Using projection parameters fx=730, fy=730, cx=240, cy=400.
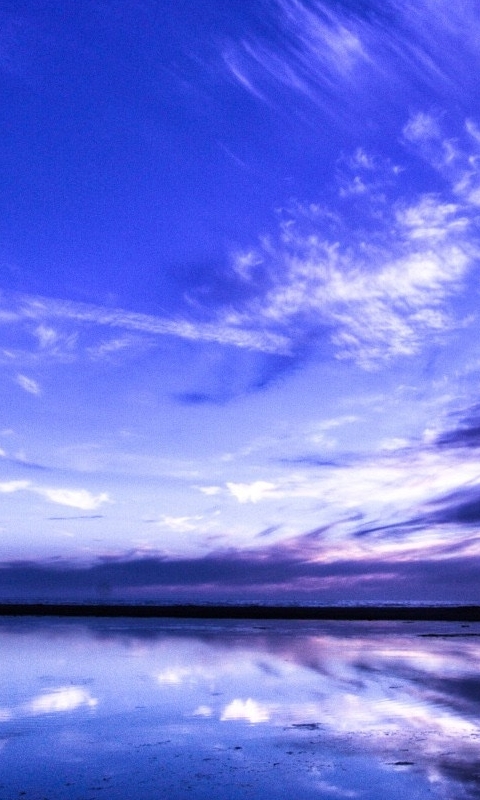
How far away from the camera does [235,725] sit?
14.8 m

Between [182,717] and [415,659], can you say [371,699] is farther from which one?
[415,659]

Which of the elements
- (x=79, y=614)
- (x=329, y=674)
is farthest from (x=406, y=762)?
(x=79, y=614)

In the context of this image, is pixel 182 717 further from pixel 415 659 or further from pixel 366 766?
pixel 415 659

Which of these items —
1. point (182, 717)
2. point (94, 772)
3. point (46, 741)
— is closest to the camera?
point (94, 772)

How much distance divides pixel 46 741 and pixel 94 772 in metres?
2.48

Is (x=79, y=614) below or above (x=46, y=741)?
above

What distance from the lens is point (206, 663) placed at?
998 inches

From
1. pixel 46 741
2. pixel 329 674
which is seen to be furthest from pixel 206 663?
pixel 46 741

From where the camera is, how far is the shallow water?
34.5 feet

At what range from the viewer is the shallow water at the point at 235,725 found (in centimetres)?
1052

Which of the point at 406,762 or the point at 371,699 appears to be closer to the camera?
the point at 406,762

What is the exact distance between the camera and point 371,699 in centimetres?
1808

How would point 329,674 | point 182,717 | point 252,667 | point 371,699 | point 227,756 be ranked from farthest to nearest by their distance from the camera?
point 252,667 → point 329,674 → point 371,699 → point 182,717 → point 227,756

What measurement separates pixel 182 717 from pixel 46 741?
336 centimetres
